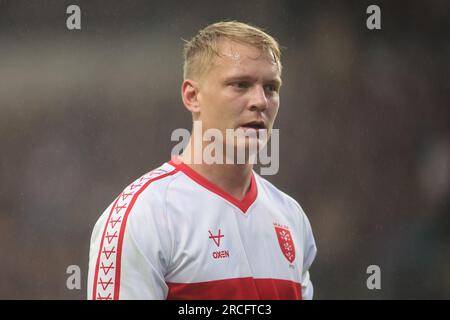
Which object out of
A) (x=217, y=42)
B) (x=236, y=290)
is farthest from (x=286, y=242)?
(x=217, y=42)

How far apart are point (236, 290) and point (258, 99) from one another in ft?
1.89

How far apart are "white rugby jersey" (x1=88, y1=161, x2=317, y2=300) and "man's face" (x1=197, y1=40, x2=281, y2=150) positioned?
8.8 inches

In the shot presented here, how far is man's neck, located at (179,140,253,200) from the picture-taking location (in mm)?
2158

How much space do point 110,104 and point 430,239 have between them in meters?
2.58

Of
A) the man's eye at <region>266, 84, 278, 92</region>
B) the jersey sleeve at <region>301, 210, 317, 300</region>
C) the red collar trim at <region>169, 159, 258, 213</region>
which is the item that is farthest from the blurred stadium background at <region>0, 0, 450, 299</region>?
the man's eye at <region>266, 84, 278, 92</region>

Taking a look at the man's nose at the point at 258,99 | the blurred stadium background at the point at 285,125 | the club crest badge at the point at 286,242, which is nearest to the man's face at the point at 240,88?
the man's nose at the point at 258,99

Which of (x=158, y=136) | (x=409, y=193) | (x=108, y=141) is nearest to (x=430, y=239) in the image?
(x=409, y=193)

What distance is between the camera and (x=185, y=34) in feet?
16.9

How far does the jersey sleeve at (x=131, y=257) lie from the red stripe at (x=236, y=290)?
0.17ft

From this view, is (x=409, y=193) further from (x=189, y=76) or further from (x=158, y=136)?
(x=189, y=76)

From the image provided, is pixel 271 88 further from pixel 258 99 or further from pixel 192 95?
pixel 192 95

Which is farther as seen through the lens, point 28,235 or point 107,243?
point 28,235

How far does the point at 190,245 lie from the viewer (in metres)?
1.97

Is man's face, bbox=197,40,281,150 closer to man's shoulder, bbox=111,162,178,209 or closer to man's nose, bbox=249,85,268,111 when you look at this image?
man's nose, bbox=249,85,268,111
